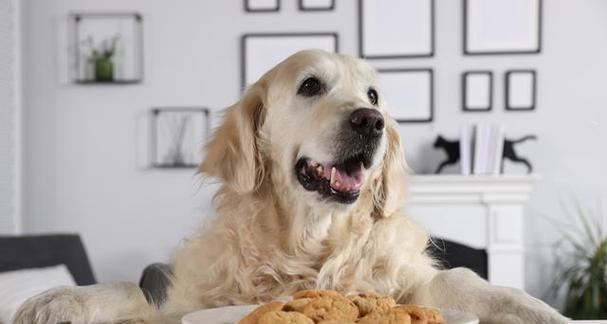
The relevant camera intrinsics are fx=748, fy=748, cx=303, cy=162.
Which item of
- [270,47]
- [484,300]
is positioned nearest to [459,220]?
[270,47]

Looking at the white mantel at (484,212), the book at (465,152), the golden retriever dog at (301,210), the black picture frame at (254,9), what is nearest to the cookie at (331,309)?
the golden retriever dog at (301,210)

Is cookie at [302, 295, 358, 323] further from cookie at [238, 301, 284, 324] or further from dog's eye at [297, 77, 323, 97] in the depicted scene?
dog's eye at [297, 77, 323, 97]

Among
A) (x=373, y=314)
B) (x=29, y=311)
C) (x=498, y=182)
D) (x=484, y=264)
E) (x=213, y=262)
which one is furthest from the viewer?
(x=498, y=182)

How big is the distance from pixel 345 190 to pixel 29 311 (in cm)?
59

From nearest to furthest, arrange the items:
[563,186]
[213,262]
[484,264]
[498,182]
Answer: [213,262] < [484,264] < [498,182] < [563,186]

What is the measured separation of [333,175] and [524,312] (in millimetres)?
557

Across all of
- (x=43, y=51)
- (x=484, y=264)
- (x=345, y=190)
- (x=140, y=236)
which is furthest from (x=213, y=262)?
(x=43, y=51)

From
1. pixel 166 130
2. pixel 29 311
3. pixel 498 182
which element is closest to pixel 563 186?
pixel 498 182

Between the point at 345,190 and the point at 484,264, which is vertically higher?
the point at 345,190

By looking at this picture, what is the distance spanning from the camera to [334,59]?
5.02 ft

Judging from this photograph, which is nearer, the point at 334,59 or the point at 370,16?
the point at 334,59

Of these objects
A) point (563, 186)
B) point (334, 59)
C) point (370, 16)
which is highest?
point (370, 16)

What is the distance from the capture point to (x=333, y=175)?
4.59 ft

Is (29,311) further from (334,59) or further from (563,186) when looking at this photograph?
(563,186)
